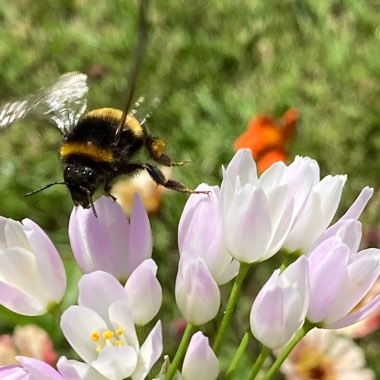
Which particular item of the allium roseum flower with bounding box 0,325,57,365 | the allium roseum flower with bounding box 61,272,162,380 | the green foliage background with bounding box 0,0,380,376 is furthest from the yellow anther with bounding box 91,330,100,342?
the green foliage background with bounding box 0,0,380,376

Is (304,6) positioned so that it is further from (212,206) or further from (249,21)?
(212,206)

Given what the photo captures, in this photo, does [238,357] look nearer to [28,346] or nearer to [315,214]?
[315,214]

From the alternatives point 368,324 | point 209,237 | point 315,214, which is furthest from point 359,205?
point 368,324

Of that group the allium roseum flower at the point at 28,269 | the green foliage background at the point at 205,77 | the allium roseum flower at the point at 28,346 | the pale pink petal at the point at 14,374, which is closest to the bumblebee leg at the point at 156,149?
the allium roseum flower at the point at 28,269

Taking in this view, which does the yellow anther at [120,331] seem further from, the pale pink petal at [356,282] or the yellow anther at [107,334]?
the pale pink petal at [356,282]

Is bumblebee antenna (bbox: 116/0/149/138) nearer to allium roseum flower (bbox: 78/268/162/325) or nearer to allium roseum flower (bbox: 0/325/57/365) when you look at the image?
allium roseum flower (bbox: 78/268/162/325)
